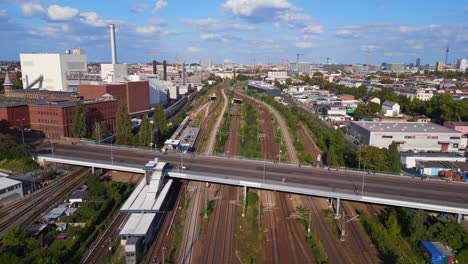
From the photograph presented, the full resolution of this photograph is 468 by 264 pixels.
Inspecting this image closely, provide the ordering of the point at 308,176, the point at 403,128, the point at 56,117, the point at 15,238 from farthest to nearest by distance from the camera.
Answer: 1. the point at 403,128
2. the point at 56,117
3. the point at 308,176
4. the point at 15,238

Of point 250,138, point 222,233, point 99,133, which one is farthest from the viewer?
point 250,138

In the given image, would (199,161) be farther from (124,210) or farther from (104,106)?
(104,106)

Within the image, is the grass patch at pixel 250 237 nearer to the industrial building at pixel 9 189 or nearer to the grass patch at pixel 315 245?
the grass patch at pixel 315 245

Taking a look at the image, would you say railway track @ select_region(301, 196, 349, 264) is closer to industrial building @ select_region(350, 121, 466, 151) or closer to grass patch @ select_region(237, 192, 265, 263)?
grass patch @ select_region(237, 192, 265, 263)

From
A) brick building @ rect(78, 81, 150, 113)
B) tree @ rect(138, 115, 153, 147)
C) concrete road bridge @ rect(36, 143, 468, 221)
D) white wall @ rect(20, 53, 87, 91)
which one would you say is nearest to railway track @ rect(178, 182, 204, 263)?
concrete road bridge @ rect(36, 143, 468, 221)

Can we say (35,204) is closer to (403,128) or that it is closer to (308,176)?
(308,176)

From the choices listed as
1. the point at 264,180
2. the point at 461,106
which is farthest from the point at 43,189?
the point at 461,106

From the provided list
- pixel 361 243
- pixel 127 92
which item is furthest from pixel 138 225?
pixel 127 92

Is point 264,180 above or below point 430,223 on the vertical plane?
above
